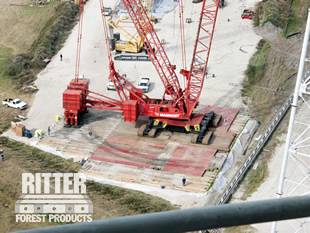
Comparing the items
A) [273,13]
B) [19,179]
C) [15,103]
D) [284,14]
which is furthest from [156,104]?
→ [284,14]

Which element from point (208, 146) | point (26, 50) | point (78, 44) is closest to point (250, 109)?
point (208, 146)

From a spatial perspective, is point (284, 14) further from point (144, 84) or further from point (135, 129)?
point (135, 129)

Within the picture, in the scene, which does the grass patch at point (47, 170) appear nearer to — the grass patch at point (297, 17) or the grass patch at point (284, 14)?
the grass patch at point (284, 14)

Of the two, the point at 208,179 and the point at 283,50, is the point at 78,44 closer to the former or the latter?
the point at 283,50

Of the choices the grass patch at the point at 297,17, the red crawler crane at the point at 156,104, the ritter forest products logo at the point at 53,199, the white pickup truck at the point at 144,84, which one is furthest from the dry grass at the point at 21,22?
the grass patch at the point at 297,17

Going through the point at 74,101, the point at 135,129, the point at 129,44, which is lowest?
the point at 135,129

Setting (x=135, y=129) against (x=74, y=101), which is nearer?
(x=74, y=101)
